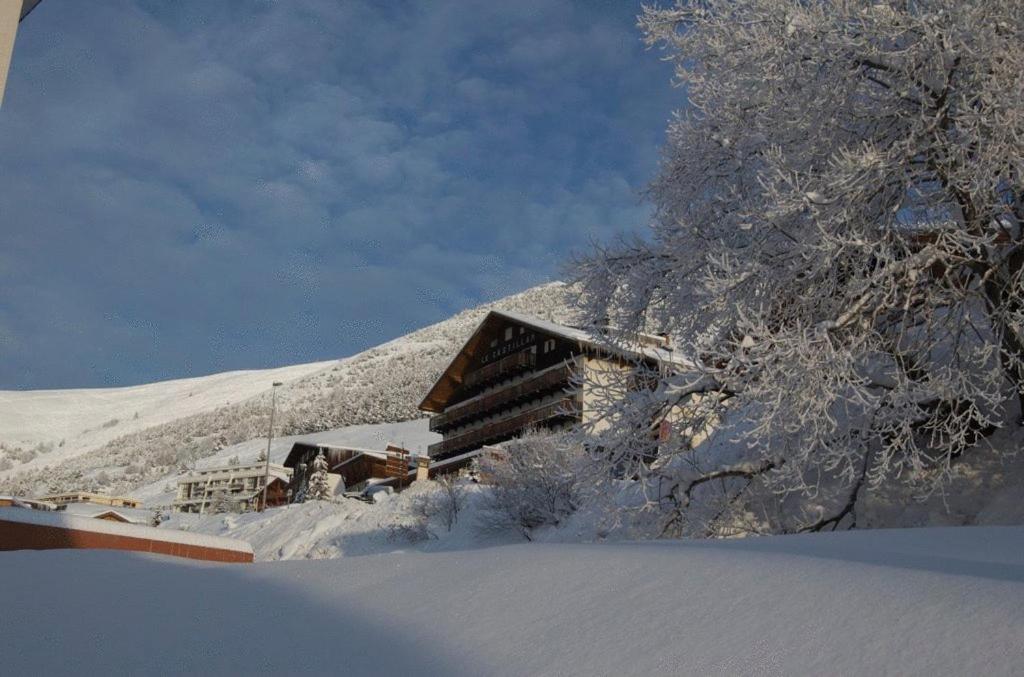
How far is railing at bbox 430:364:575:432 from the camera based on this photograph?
36.1 metres

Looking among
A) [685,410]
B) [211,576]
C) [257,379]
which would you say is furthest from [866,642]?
[257,379]

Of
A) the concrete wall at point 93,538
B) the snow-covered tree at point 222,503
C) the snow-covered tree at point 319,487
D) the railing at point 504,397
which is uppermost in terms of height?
the railing at point 504,397

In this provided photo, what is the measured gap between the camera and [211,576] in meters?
5.49

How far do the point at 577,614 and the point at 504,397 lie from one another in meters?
36.8

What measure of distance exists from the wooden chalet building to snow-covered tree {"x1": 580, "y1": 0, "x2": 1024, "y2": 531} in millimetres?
21572

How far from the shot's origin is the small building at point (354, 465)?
4569 centimetres

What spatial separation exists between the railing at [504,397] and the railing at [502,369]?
0.78m

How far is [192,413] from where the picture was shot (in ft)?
416

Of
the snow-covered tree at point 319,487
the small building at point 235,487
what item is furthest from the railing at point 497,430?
the small building at point 235,487

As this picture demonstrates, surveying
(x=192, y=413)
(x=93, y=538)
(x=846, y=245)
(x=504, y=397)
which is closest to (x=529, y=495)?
(x=93, y=538)

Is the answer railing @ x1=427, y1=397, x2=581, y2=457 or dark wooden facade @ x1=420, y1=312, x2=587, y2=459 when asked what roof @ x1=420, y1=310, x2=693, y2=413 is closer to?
dark wooden facade @ x1=420, y1=312, x2=587, y2=459

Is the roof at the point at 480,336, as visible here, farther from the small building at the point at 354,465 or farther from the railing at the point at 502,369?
the small building at the point at 354,465

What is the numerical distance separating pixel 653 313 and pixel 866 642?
1008 cm

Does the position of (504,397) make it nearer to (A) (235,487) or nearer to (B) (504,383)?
(B) (504,383)
